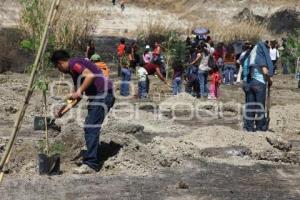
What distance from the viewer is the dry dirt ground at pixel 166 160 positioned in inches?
299

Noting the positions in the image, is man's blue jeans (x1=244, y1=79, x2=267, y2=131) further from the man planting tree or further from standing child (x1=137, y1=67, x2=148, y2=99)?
standing child (x1=137, y1=67, x2=148, y2=99)

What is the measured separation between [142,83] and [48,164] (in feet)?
26.9

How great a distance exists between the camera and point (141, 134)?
11.1 m

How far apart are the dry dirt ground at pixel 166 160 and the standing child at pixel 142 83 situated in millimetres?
2629

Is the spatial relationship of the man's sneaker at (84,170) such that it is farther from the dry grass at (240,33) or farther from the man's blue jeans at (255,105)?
the dry grass at (240,33)

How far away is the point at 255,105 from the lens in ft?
35.9

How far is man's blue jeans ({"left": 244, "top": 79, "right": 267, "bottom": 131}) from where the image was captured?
1077 cm

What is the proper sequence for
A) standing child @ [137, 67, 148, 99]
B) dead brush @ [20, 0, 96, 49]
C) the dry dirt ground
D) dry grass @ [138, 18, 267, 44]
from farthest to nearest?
1. dry grass @ [138, 18, 267, 44]
2. dead brush @ [20, 0, 96, 49]
3. standing child @ [137, 67, 148, 99]
4. the dry dirt ground

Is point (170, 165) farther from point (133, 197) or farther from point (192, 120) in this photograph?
point (192, 120)

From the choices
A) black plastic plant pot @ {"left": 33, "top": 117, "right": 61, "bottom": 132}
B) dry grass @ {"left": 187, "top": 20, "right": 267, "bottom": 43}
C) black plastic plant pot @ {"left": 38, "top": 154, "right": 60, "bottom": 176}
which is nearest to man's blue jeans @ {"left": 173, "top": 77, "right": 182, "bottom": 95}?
black plastic plant pot @ {"left": 33, "top": 117, "right": 61, "bottom": 132}

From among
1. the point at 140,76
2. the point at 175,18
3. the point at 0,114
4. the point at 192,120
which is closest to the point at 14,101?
the point at 0,114

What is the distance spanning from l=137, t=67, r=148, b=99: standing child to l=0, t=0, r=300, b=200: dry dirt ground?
103 inches

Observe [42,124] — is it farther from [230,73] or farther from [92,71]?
[230,73]

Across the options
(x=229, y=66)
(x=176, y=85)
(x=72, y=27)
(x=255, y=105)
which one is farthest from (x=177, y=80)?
(x=72, y=27)
